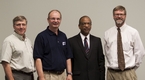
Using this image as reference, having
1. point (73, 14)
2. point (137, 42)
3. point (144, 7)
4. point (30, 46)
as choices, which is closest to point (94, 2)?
point (73, 14)

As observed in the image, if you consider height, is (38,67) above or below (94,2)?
below

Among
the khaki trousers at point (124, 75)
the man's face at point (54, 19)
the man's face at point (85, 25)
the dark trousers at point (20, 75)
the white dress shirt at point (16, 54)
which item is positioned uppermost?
the man's face at point (54, 19)

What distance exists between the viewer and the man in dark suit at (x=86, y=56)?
2812mm

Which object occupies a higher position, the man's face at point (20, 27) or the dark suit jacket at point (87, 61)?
the man's face at point (20, 27)

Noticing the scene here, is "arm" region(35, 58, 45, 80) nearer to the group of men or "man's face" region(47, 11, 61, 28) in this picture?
the group of men

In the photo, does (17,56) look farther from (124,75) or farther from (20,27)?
(124,75)

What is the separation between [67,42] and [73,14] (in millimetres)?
795

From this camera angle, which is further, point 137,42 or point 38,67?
point 137,42

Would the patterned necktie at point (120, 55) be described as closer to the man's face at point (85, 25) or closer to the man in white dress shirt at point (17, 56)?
the man's face at point (85, 25)

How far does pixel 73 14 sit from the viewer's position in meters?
3.45

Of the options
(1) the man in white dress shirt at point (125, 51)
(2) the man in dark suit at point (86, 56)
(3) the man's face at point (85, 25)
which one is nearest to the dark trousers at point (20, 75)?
(2) the man in dark suit at point (86, 56)

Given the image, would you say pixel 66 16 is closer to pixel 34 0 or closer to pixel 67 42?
pixel 34 0

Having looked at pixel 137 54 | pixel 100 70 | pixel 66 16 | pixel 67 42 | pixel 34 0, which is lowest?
pixel 100 70

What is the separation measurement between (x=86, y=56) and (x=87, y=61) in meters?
0.06
